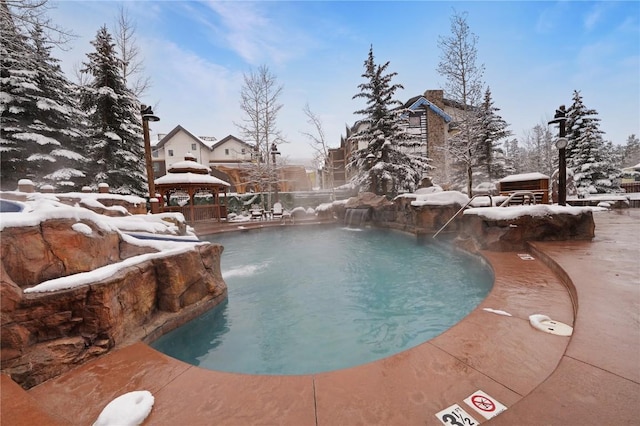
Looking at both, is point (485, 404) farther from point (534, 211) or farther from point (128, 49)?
point (128, 49)

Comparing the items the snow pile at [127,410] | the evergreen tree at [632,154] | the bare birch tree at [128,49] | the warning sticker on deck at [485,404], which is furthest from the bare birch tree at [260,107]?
the evergreen tree at [632,154]

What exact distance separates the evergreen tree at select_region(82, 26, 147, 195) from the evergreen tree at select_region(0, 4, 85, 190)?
0.68 m

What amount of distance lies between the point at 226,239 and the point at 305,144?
11647 mm

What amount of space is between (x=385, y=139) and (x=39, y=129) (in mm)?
15105

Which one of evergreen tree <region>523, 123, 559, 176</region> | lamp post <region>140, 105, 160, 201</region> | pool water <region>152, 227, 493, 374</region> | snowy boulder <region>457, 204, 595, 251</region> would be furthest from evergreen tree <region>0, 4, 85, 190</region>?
evergreen tree <region>523, 123, 559, 176</region>

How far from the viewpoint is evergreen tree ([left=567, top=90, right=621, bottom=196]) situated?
14352 millimetres

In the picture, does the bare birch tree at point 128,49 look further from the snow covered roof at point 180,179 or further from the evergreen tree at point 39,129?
the snow covered roof at point 180,179

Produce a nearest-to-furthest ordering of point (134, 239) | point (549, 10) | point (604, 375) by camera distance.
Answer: point (604, 375) < point (134, 239) < point (549, 10)

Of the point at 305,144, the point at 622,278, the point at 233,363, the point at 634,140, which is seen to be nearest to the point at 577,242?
the point at 622,278

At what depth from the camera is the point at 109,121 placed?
38.5 ft

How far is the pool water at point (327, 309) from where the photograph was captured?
294 cm

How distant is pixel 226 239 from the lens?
1012cm

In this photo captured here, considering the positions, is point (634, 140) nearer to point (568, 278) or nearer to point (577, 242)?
point (577, 242)

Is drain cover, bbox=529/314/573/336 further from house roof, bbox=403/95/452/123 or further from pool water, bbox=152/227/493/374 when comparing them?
house roof, bbox=403/95/452/123
